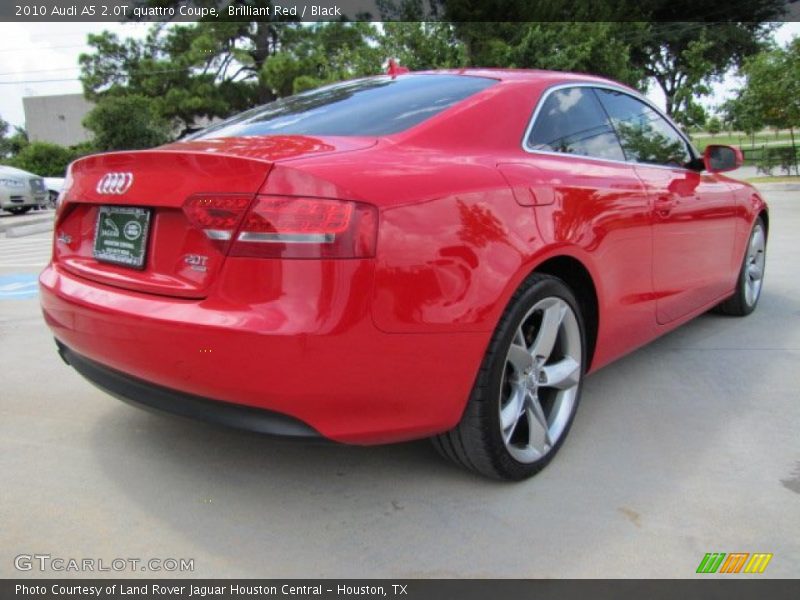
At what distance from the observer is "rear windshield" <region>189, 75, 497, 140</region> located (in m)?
2.43

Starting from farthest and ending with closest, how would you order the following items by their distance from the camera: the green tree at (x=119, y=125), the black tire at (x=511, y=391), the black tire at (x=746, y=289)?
the green tree at (x=119, y=125) → the black tire at (x=746, y=289) → the black tire at (x=511, y=391)

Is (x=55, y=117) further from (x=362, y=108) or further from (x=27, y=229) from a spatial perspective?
(x=362, y=108)

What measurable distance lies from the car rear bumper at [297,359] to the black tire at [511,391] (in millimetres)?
97

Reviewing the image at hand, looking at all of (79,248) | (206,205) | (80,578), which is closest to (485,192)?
(206,205)

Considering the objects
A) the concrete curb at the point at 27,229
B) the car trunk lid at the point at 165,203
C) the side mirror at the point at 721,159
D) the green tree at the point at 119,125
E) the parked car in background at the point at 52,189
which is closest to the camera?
the car trunk lid at the point at 165,203

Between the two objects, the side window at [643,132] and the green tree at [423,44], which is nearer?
the side window at [643,132]

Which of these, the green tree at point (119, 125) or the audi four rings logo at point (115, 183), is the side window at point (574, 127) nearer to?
the audi four rings logo at point (115, 183)

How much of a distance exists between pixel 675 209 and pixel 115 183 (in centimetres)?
252

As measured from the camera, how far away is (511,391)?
244 cm

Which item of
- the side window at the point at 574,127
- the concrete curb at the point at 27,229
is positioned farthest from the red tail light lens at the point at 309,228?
the concrete curb at the point at 27,229

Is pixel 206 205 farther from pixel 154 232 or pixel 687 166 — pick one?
pixel 687 166

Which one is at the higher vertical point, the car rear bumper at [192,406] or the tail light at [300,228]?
the tail light at [300,228]

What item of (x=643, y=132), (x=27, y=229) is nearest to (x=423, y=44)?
(x=27, y=229)

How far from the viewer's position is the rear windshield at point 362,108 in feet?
7.97
